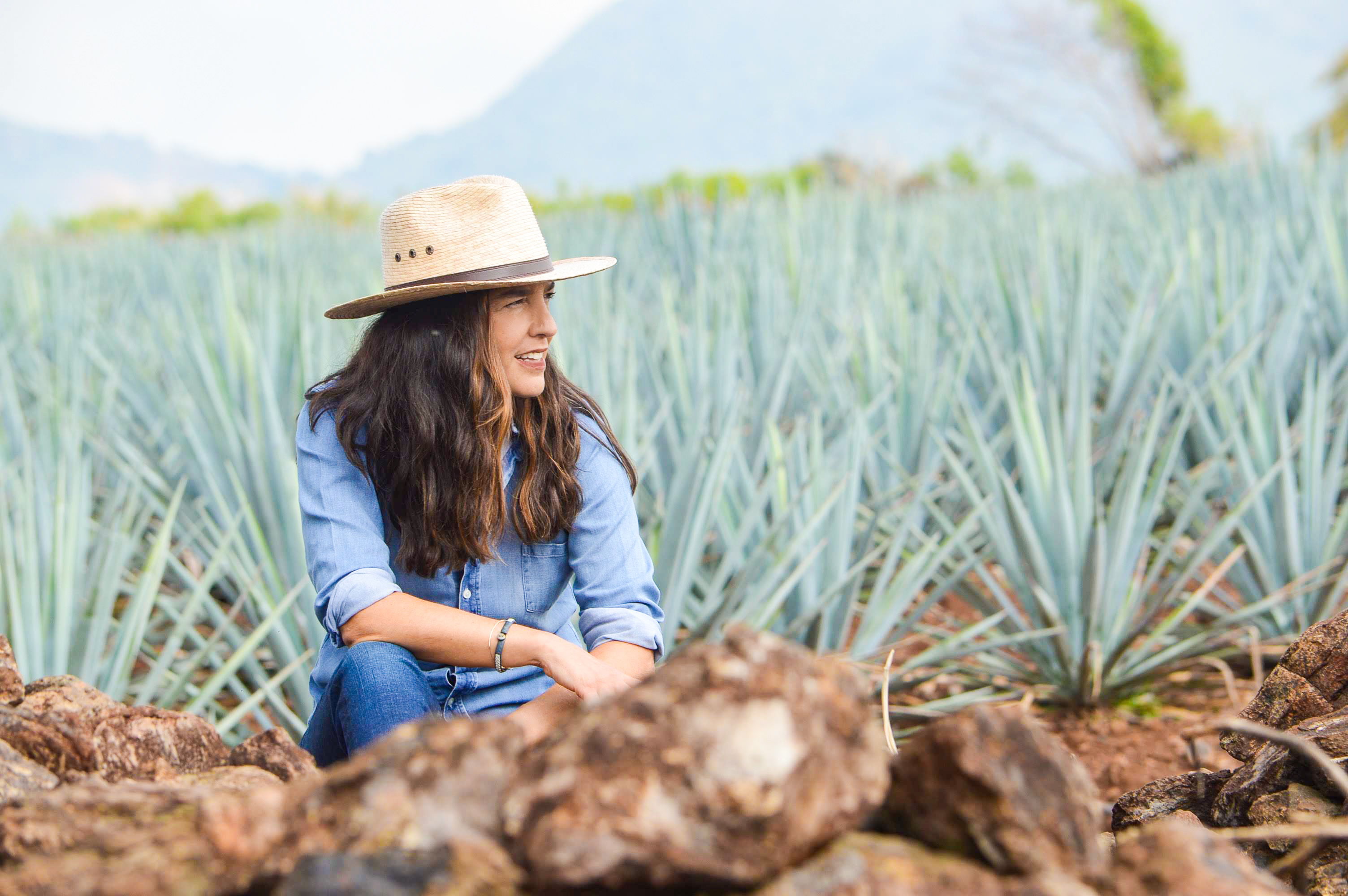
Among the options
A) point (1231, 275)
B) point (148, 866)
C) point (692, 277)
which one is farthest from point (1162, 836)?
point (692, 277)

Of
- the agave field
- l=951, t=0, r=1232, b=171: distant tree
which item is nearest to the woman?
the agave field

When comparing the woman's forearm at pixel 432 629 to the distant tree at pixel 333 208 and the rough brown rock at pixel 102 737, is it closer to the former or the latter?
the rough brown rock at pixel 102 737

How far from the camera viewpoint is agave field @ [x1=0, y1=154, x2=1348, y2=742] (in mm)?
1925

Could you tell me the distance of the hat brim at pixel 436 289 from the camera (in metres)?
1.26

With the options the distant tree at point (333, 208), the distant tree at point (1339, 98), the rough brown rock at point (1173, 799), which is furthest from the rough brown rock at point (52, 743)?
the distant tree at point (1339, 98)

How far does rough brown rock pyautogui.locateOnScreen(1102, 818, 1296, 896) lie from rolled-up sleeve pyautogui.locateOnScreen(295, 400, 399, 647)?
2.61 feet

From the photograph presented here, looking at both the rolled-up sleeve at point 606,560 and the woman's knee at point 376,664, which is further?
the rolled-up sleeve at point 606,560

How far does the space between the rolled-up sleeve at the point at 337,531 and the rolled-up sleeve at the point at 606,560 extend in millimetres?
211

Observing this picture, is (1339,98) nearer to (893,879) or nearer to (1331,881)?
(1331,881)

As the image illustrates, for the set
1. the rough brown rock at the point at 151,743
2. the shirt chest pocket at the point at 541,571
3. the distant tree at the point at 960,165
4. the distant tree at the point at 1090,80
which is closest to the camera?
the rough brown rock at the point at 151,743

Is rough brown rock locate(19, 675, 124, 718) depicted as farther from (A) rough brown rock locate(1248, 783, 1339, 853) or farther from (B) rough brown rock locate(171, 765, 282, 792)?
(A) rough brown rock locate(1248, 783, 1339, 853)

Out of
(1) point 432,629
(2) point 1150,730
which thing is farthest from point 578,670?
(2) point 1150,730

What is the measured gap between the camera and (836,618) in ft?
6.63

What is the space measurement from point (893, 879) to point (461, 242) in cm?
86
